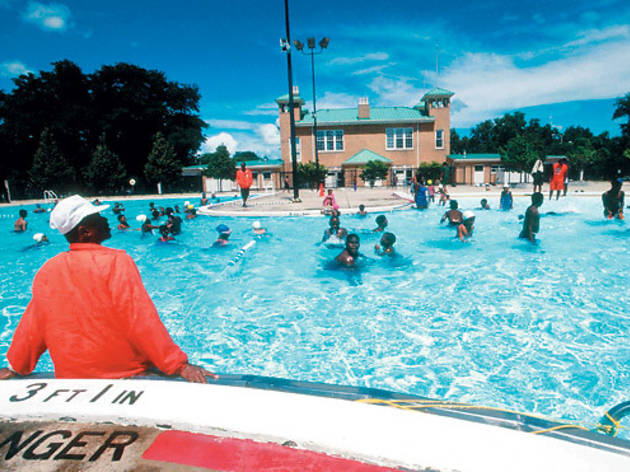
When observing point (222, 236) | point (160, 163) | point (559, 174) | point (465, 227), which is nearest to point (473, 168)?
point (559, 174)

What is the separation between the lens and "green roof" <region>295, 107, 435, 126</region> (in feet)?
130

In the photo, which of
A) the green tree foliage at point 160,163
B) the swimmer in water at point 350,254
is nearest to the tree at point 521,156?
the swimmer in water at point 350,254

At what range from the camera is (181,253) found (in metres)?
12.0

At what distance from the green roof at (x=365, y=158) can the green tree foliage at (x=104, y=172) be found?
24202 millimetres

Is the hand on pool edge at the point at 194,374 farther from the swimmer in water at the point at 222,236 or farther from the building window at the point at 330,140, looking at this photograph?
the building window at the point at 330,140

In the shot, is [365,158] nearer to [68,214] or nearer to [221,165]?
[221,165]

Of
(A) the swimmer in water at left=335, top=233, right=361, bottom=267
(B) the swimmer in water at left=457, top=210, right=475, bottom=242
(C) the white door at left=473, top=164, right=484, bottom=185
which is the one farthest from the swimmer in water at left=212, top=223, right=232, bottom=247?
(C) the white door at left=473, top=164, right=484, bottom=185

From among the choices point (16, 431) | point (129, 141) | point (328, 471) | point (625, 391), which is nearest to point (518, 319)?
point (625, 391)

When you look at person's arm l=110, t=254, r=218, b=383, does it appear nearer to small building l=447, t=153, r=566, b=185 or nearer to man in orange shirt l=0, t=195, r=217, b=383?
man in orange shirt l=0, t=195, r=217, b=383

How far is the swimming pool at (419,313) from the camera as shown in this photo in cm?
447

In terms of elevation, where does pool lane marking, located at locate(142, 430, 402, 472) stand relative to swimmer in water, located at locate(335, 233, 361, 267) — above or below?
above

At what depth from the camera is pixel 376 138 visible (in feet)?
133

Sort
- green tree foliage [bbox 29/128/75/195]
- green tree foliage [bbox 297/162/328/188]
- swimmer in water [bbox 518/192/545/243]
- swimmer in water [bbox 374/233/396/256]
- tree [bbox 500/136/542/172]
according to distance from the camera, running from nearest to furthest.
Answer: swimmer in water [bbox 374/233/396/256], swimmer in water [bbox 518/192/545/243], tree [bbox 500/136/542/172], green tree foliage [bbox 29/128/75/195], green tree foliage [bbox 297/162/328/188]

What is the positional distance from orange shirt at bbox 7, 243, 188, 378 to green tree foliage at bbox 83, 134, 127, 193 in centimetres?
4076
